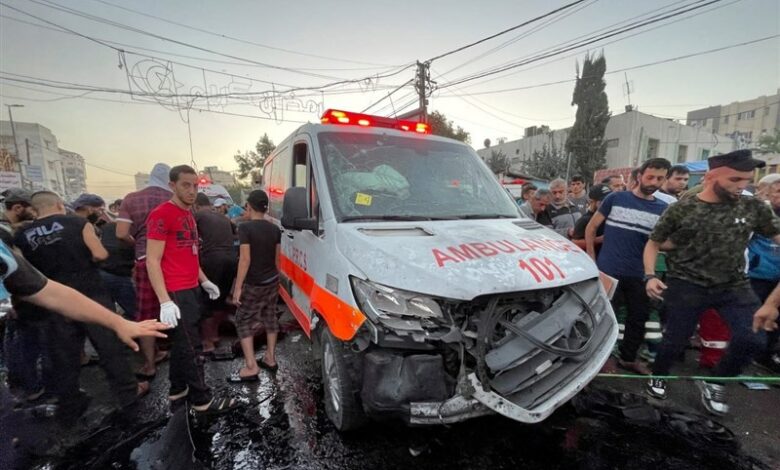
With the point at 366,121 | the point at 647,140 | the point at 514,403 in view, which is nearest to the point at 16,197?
the point at 366,121

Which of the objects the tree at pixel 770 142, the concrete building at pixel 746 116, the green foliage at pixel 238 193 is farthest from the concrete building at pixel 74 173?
the concrete building at pixel 746 116

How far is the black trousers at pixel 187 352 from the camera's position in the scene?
285cm

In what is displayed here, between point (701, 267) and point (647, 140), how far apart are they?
91.2 ft

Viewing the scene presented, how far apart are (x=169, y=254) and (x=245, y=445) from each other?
1.59m

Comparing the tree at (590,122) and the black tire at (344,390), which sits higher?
the tree at (590,122)

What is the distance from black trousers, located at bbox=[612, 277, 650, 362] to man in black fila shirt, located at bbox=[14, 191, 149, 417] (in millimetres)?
4903

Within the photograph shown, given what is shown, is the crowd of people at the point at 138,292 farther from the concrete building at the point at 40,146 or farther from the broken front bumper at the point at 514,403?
the concrete building at the point at 40,146

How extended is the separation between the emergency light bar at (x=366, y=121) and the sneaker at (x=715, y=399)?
348 centimetres

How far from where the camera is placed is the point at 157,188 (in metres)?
3.80

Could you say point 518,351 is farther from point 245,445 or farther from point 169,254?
point 169,254

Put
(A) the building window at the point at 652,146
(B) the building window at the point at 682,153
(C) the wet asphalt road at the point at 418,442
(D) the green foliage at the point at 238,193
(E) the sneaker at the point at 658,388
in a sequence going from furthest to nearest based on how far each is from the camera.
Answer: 1. (D) the green foliage at the point at 238,193
2. (B) the building window at the point at 682,153
3. (A) the building window at the point at 652,146
4. (E) the sneaker at the point at 658,388
5. (C) the wet asphalt road at the point at 418,442

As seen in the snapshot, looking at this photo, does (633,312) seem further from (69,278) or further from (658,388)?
(69,278)

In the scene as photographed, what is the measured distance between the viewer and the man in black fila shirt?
2.92 m

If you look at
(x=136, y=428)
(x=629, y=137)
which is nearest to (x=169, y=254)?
(x=136, y=428)
